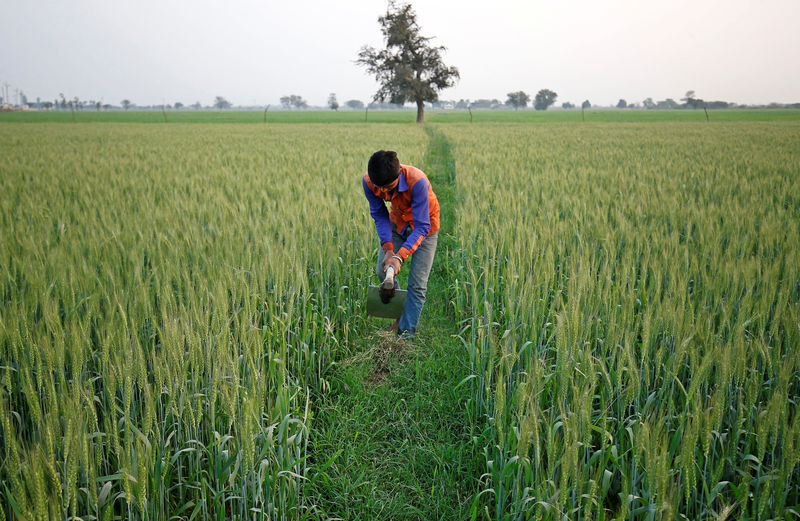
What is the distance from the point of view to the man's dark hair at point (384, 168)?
340cm

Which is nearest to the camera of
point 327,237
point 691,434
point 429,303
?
point 691,434

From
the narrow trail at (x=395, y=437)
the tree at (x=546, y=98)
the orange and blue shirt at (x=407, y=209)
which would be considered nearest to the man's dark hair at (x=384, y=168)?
the orange and blue shirt at (x=407, y=209)

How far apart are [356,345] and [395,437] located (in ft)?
3.86

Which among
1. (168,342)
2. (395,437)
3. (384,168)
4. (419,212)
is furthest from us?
(419,212)

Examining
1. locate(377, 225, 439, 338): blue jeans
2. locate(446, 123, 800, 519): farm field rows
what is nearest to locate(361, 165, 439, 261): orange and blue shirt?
locate(377, 225, 439, 338): blue jeans

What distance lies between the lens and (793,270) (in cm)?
322

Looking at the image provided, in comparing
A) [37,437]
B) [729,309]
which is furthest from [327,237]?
[729,309]

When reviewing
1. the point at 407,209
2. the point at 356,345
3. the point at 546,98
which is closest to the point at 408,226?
the point at 407,209

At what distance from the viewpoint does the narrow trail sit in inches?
96.9

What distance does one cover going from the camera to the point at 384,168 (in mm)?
3398

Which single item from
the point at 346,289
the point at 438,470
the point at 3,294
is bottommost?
the point at 438,470

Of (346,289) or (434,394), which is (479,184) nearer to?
(346,289)

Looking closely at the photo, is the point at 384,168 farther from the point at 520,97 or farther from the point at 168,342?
the point at 520,97

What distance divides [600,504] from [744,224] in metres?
4.26
